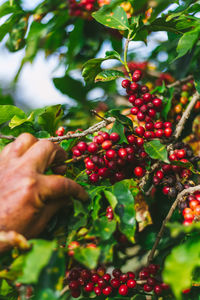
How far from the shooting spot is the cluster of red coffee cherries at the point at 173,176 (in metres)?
1.15

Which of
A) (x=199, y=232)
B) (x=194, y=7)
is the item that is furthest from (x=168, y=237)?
(x=194, y=7)

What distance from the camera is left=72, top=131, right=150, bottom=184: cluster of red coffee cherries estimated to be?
1.08 m

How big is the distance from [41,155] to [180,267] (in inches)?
20.5

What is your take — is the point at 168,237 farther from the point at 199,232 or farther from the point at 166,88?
the point at 166,88

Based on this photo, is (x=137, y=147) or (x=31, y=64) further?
(x=31, y=64)

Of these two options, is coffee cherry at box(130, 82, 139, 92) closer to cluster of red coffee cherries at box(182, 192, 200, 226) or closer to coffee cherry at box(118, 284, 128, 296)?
cluster of red coffee cherries at box(182, 192, 200, 226)

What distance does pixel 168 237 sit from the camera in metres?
1.25

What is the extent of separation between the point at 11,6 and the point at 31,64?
36 centimetres

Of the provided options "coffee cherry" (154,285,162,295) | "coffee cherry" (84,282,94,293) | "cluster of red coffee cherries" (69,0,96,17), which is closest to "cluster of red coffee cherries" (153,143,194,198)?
"coffee cherry" (154,285,162,295)

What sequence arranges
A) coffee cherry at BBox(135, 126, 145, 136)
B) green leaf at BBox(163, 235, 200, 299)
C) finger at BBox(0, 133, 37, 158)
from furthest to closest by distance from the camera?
coffee cherry at BBox(135, 126, 145, 136), finger at BBox(0, 133, 37, 158), green leaf at BBox(163, 235, 200, 299)

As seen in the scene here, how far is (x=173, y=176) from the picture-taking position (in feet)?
3.90

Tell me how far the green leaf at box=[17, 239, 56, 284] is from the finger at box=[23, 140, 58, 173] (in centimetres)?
26

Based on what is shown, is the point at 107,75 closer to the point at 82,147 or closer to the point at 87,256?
the point at 82,147

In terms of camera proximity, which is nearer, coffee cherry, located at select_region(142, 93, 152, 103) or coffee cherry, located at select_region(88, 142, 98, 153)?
coffee cherry, located at select_region(88, 142, 98, 153)
